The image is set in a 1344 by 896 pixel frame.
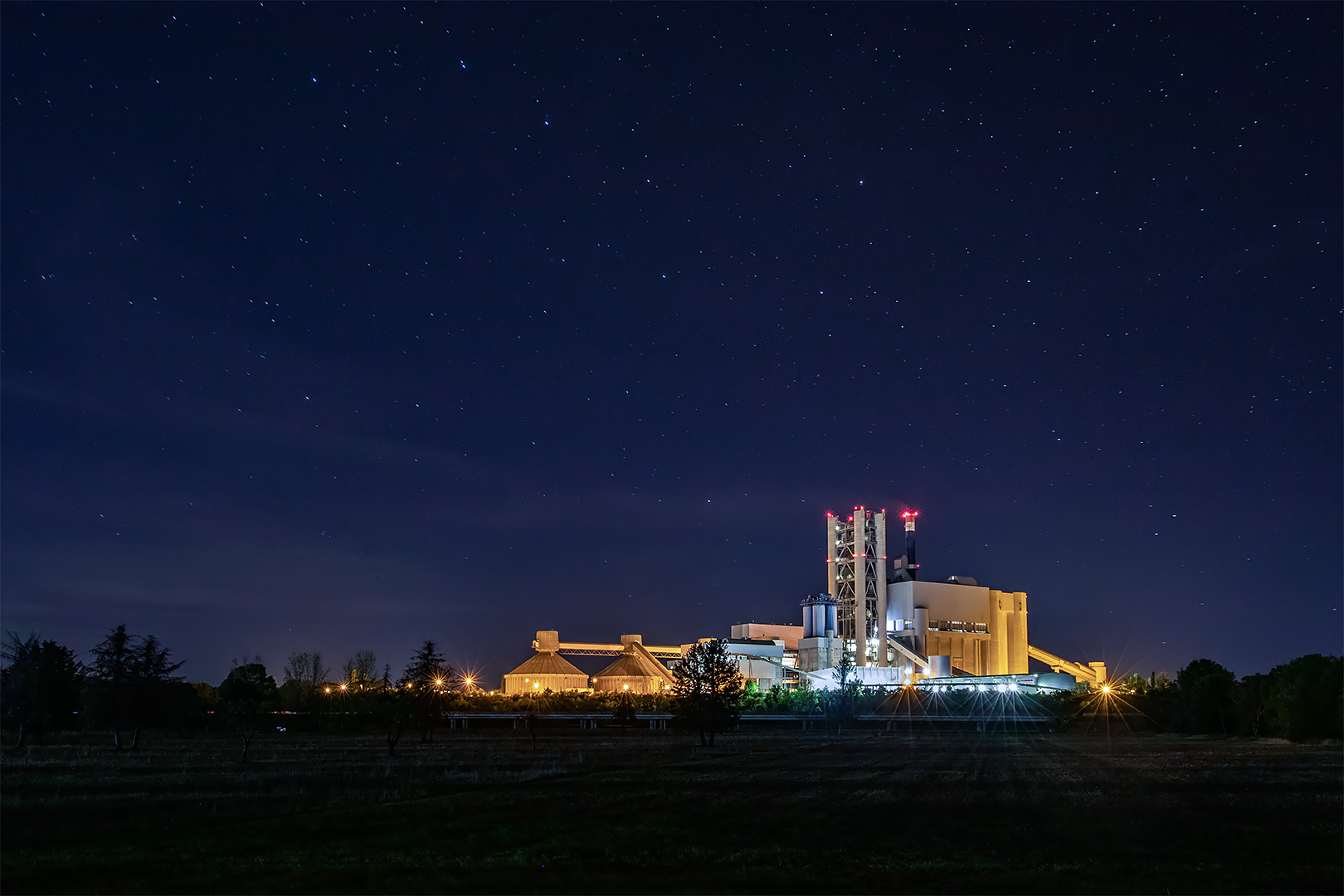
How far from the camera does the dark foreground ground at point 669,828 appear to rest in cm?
1758

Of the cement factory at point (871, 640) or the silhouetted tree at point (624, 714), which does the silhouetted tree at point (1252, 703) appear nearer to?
the cement factory at point (871, 640)

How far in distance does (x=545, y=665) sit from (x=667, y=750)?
99.7m

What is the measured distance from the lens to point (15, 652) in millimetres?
61969

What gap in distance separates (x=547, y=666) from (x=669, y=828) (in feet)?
438

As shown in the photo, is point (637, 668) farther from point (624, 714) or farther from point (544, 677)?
point (624, 714)

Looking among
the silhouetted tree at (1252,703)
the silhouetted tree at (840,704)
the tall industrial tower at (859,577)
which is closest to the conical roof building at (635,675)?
the tall industrial tower at (859,577)

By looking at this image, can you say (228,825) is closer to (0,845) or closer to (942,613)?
(0,845)

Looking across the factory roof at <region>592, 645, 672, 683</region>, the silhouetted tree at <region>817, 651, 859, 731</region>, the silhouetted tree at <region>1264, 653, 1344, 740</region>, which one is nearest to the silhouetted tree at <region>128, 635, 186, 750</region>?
the silhouetted tree at <region>817, 651, 859, 731</region>

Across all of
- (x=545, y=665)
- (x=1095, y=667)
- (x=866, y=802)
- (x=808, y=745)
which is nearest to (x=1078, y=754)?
(x=808, y=745)

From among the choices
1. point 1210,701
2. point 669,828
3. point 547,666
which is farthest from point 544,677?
point 669,828

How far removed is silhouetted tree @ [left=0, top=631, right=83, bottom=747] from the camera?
5888 centimetres

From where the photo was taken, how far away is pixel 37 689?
6003cm

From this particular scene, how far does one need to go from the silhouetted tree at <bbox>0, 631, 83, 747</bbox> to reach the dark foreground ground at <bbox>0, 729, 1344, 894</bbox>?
18.1 meters

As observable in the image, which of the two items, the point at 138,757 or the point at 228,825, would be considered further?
the point at 138,757
